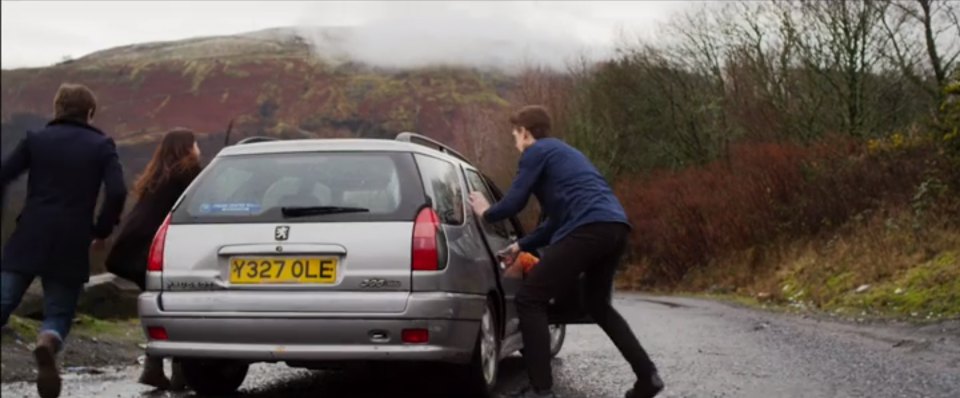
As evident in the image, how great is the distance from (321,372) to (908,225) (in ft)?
49.7

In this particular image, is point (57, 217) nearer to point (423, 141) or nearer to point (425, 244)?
point (425, 244)

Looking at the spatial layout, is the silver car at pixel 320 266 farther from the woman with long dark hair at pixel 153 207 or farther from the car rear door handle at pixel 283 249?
the woman with long dark hair at pixel 153 207

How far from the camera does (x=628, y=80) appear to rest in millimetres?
42750

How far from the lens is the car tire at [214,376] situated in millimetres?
6656

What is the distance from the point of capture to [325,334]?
5.71 m

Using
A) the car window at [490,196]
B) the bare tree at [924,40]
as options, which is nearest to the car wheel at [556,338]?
the car window at [490,196]

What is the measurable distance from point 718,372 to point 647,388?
7.34 feet

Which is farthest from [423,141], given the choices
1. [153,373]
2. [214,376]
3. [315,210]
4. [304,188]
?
[153,373]

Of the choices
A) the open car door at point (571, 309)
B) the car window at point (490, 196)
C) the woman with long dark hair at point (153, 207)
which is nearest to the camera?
the open car door at point (571, 309)

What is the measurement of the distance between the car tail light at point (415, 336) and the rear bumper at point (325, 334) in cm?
2

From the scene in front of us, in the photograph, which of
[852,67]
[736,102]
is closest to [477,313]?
[852,67]

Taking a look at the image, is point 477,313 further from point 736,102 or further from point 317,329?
point 736,102

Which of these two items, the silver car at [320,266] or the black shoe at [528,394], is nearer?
the silver car at [320,266]

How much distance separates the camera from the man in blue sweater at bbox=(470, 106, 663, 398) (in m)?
6.16
